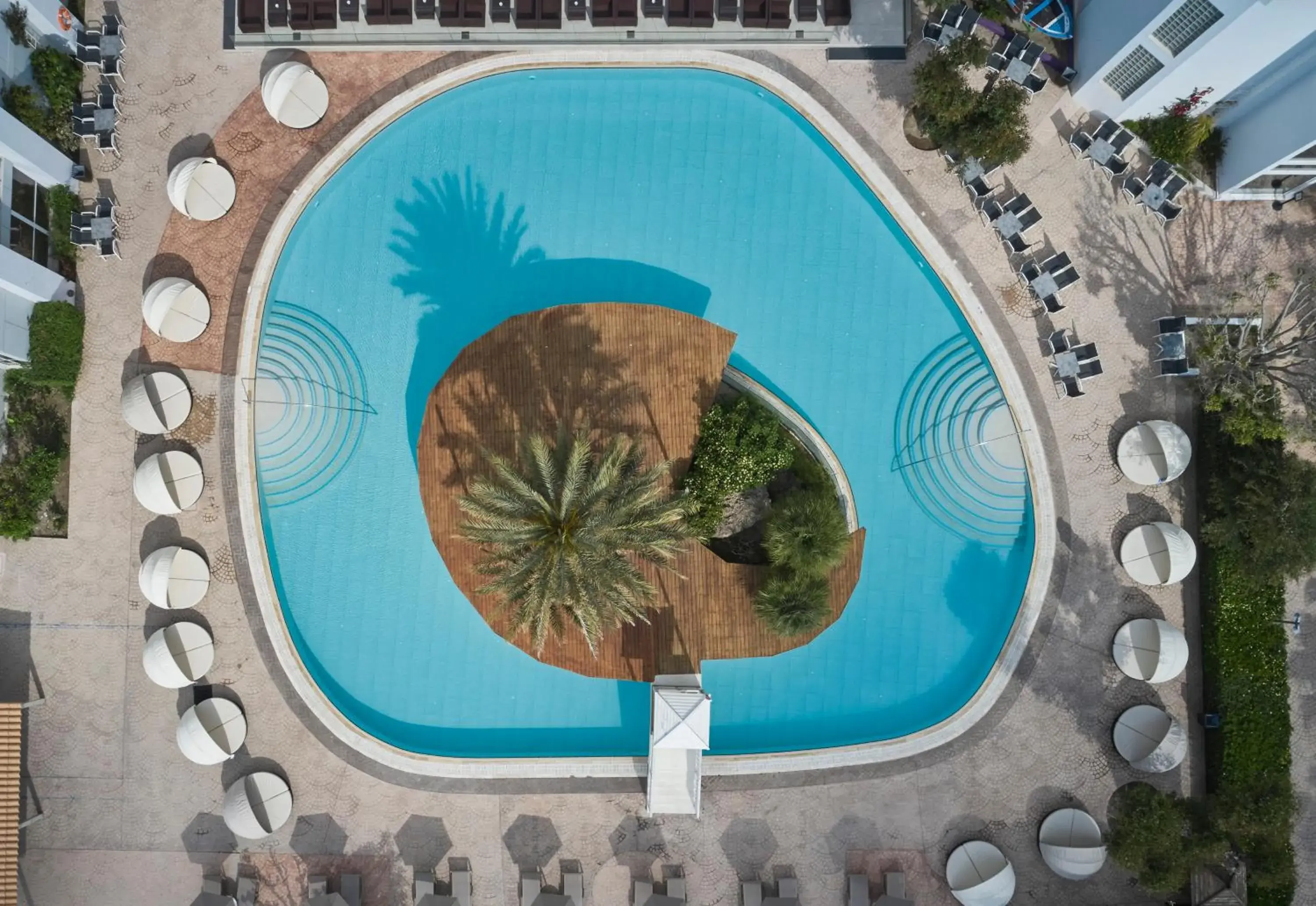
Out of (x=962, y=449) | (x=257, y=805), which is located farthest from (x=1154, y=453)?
(x=257, y=805)

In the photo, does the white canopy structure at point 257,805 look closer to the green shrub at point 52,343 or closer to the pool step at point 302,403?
the pool step at point 302,403

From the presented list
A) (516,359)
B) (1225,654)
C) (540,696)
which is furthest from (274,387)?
(1225,654)

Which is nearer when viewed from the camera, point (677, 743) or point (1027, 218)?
point (677, 743)

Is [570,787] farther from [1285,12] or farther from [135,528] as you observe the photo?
[1285,12]

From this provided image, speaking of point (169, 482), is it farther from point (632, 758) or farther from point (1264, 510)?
point (1264, 510)

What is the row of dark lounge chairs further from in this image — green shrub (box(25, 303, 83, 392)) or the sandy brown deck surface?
green shrub (box(25, 303, 83, 392))

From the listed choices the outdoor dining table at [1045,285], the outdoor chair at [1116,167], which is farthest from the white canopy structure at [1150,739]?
the outdoor chair at [1116,167]

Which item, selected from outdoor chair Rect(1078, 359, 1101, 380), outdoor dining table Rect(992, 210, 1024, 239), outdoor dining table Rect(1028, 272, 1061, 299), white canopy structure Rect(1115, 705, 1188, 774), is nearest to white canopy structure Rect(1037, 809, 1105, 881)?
white canopy structure Rect(1115, 705, 1188, 774)
